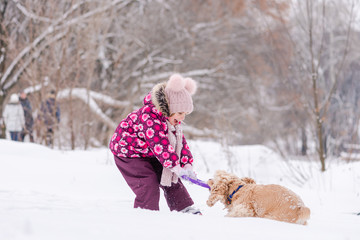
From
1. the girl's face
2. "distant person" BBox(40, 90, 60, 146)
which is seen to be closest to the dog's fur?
the girl's face

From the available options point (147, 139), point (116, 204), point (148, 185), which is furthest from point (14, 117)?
point (147, 139)

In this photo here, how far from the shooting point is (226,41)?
18438 millimetres

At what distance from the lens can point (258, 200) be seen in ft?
9.91

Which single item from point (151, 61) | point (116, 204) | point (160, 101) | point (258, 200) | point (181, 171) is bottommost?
point (116, 204)

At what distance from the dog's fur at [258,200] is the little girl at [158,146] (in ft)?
0.97

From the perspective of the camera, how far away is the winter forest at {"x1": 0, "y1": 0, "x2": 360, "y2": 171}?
9.04m

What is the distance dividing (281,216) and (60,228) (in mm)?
1657

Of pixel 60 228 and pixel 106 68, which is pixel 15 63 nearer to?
pixel 106 68

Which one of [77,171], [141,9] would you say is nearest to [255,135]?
[141,9]

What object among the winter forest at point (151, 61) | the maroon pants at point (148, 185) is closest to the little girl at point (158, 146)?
the maroon pants at point (148, 185)

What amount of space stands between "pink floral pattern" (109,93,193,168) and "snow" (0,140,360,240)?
0.49m

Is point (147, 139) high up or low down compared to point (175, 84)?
down

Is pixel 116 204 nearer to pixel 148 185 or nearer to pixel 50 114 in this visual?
pixel 148 185

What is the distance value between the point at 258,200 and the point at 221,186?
14.1 inches
